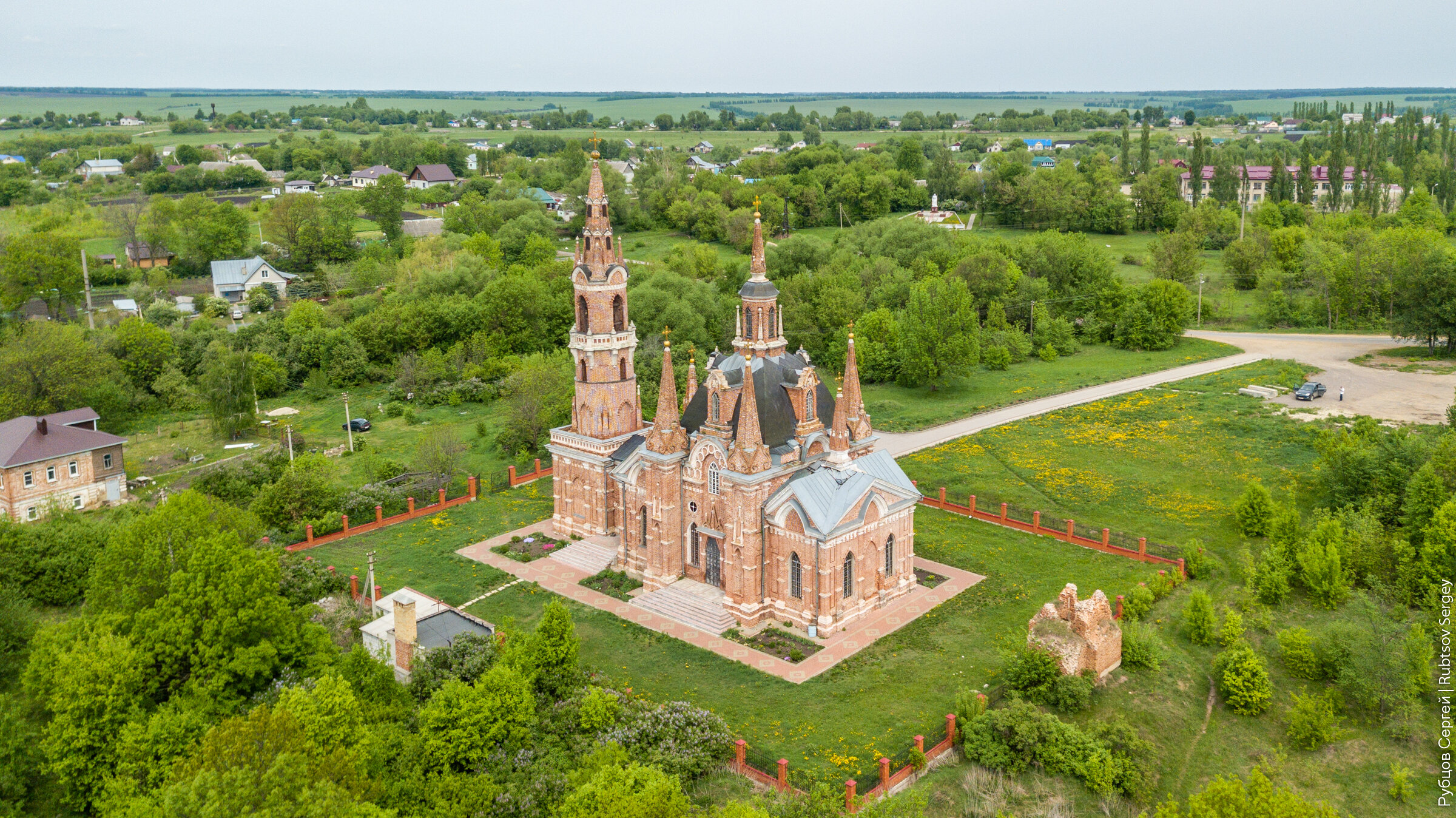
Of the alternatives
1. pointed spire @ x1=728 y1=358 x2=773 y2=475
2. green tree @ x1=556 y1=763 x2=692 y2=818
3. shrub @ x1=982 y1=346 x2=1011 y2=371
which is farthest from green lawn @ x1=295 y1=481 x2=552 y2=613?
shrub @ x1=982 y1=346 x2=1011 y2=371

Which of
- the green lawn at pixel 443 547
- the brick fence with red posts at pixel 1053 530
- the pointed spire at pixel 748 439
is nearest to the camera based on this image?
the pointed spire at pixel 748 439

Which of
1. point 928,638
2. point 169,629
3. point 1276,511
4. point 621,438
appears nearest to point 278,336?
point 621,438

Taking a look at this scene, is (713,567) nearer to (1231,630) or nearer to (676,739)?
(676,739)

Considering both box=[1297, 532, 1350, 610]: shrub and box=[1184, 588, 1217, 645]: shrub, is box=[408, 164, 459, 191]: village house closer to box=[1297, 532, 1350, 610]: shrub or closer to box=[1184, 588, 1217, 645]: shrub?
box=[1184, 588, 1217, 645]: shrub

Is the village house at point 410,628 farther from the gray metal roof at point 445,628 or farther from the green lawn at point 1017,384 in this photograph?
Result: the green lawn at point 1017,384

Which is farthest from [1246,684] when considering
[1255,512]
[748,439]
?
[748,439]

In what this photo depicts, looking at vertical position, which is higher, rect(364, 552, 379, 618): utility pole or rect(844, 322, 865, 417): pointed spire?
rect(844, 322, 865, 417): pointed spire

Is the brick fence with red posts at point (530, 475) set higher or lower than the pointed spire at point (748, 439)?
lower

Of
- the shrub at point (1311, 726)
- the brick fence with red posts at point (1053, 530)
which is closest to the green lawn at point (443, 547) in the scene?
the brick fence with red posts at point (1053, 530)
